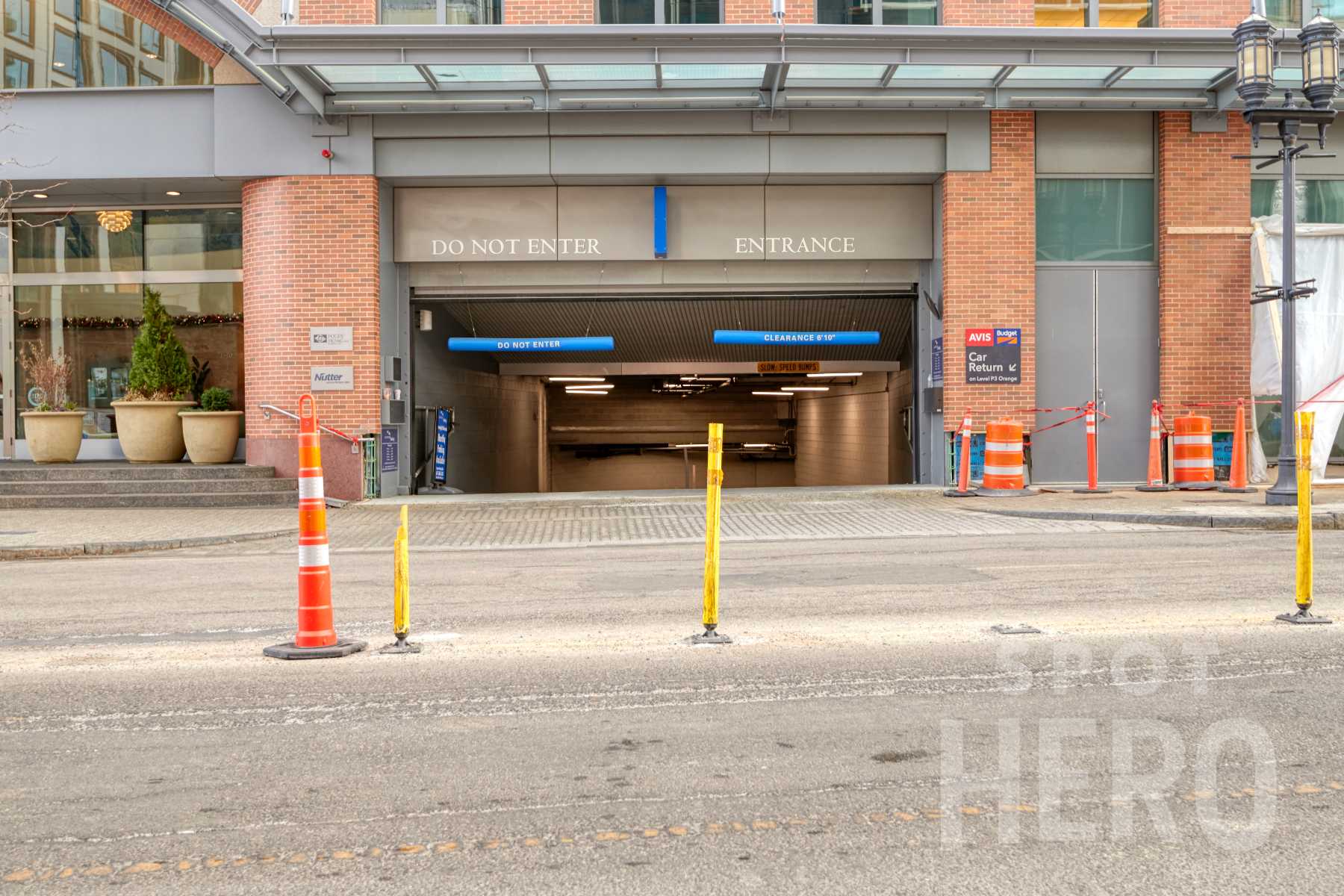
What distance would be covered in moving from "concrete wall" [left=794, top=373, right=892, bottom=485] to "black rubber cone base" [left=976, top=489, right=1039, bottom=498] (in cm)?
722

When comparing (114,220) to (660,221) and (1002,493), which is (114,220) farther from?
(1002,493)

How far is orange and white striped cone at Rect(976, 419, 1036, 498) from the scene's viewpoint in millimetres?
15855

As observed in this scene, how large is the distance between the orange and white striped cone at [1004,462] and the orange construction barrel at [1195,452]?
7.76ft

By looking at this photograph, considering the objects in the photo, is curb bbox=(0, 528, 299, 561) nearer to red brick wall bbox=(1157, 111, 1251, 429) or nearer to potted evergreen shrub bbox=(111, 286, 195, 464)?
potted evergreen shrub bbox=(111, 286, 195, 464)

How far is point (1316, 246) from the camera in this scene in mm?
17859

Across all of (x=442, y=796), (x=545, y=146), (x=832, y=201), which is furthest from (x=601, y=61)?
(x=442, y=796)

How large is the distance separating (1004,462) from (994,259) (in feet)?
11.4

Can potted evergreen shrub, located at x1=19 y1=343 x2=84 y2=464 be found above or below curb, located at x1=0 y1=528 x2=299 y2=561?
above

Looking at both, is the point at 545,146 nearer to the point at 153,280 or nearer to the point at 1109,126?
the point at 153,280

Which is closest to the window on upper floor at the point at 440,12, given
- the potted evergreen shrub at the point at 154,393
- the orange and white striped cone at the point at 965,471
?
the potted evergreen shrub at the point at 154,393

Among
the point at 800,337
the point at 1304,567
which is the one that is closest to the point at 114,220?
the point at 800,337

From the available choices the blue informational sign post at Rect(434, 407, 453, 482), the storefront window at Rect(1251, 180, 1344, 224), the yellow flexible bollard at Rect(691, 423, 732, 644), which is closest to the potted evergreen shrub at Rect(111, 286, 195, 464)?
the blue informational sign post at Rect(434, 407, 453, 482)

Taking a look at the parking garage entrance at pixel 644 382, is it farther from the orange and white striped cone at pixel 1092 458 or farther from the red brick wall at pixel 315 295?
the orange and white striped cone at pixel 1092 458

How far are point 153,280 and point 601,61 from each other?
9562 mm
